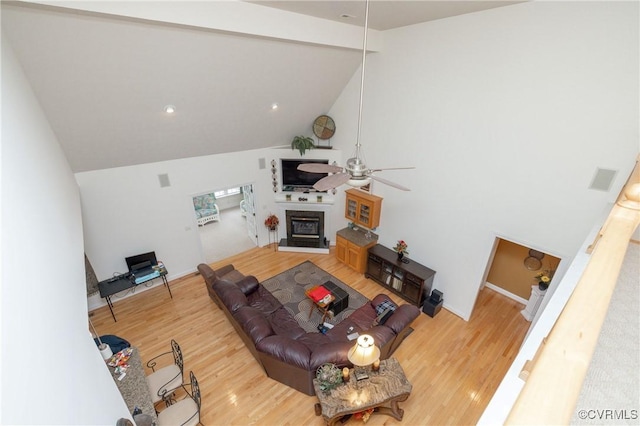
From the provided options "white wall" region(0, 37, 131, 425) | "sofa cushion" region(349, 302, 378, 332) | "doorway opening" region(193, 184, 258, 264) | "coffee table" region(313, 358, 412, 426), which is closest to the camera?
"white wall" region(0, 37, 131, 425)

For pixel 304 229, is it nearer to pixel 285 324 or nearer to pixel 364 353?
pixel 285 324

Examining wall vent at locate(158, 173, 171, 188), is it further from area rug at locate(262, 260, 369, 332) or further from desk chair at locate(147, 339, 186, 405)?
desk chair at locate(147, 339, 186, 405)

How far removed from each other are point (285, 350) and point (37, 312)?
303cm

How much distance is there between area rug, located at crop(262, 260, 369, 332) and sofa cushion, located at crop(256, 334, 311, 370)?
1.44 m

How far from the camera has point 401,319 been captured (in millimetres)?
4332

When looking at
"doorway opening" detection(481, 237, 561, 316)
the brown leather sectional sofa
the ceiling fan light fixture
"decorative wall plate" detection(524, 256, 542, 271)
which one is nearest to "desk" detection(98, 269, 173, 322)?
the brown leather sectional sofa

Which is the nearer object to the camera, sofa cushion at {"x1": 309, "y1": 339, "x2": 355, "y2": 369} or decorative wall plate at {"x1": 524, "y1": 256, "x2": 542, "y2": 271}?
sofa cushion at {"x1": 309, "y1": 339, "x2": 355, "y2": 369}

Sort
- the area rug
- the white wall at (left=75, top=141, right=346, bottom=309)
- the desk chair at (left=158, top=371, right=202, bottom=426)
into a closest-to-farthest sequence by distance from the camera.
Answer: the desk chair at (left=158, top=371, right=202, bottom=426) < the white wall at (left=75, top=141, right=346, bottom=309) < the area rug

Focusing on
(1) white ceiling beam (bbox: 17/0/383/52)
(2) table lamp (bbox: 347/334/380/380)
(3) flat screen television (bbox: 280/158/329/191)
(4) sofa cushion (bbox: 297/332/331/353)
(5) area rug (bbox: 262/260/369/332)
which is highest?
(1) white ceiling beam (bbox: 17/0/383/52)

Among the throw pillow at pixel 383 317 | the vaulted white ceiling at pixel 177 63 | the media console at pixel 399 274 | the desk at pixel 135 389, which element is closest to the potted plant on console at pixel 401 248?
the media console at pixel 399 274

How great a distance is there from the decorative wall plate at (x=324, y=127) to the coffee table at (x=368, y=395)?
212 inches

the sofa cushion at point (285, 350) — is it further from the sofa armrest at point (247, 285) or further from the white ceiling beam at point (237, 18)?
the white ceiling beam at point (237, 18)

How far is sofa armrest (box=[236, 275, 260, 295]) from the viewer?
561 centimetres

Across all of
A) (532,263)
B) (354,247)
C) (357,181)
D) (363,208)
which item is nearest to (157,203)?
(354,247)
